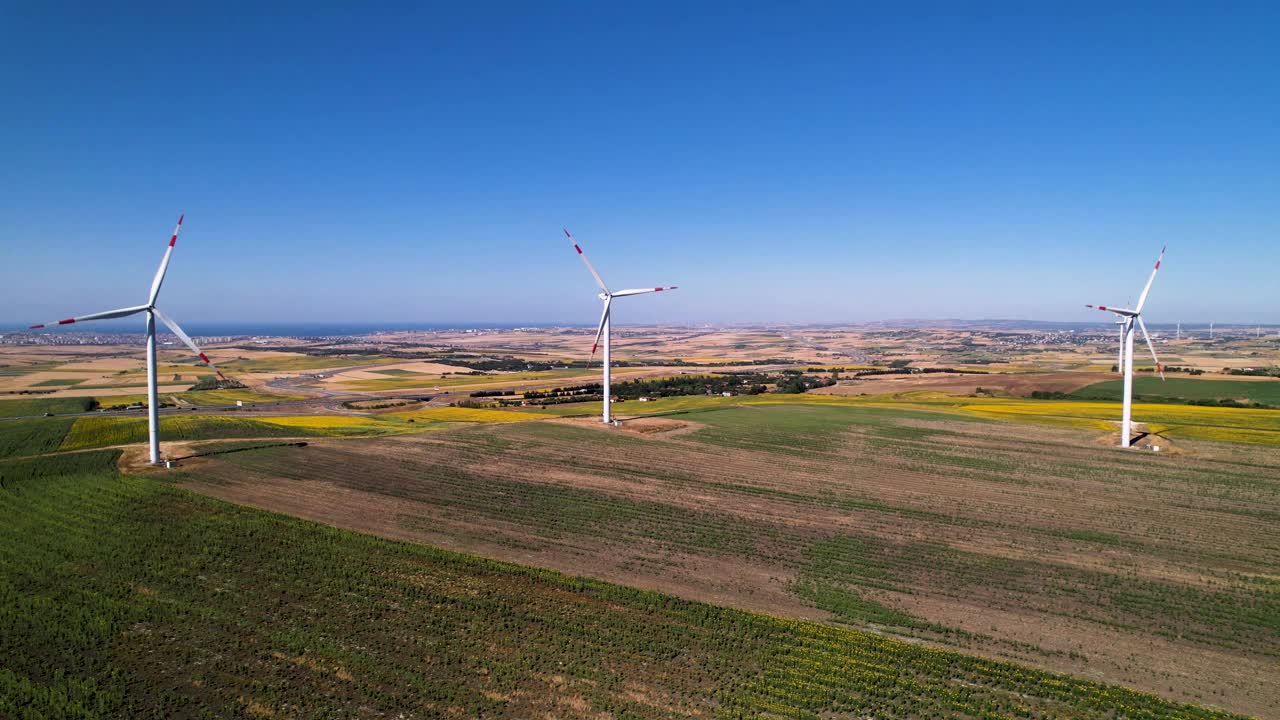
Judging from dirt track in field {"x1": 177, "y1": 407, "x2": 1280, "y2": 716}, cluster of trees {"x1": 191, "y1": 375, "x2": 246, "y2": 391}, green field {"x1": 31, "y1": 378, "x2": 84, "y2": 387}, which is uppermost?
green field {"x1": 31, "y1": 378, "x2": 84, "y2": 387}

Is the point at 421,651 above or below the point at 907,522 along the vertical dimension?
above

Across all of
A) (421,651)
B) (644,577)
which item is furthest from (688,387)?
(421,651)

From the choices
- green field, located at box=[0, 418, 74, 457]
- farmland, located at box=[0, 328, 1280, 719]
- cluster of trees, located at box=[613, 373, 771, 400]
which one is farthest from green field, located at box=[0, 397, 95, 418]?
cluster of trees, located at box=[613, 373, 771, 400]

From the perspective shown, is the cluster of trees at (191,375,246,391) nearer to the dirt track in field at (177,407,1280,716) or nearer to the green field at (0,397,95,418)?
the green field at (0,397,95,418)

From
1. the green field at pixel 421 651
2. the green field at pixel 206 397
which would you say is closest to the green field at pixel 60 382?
the green field at pixel 206 397

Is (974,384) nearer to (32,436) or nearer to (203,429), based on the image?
(203,429)

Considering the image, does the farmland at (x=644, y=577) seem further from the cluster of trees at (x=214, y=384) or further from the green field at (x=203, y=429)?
the cluster of trees at (x=214, y=384)
